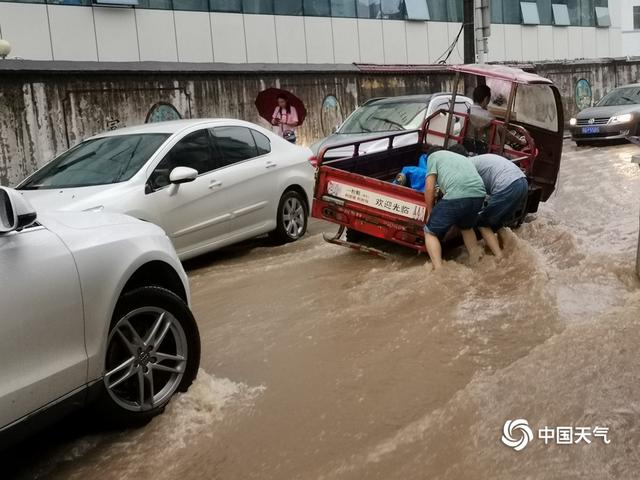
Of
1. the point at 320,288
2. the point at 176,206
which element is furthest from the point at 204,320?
the point at 176,206

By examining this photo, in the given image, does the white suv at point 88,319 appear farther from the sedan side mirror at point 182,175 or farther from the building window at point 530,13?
the building window at point 530,13

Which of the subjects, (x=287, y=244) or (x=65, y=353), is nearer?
(x=65, y=353)

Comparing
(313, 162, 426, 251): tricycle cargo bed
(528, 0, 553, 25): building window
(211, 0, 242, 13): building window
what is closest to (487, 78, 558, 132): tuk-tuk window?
(313, 162, 426, 251): tricycle cargo bed

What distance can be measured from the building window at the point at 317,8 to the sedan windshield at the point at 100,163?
12.8 metres

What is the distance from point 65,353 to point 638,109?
16.8 meters

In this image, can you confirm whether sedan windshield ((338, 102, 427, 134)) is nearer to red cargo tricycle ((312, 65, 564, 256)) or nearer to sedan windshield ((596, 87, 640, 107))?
red cargo tricycle ((312, 65, 564, 256))

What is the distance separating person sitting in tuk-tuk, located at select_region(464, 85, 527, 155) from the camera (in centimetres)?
820

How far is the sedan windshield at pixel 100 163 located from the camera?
22.1ft

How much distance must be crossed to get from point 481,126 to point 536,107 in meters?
0.73

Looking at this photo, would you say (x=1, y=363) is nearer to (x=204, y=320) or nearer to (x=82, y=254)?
(x=82, y=254)

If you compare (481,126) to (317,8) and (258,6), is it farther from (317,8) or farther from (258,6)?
(317,8)

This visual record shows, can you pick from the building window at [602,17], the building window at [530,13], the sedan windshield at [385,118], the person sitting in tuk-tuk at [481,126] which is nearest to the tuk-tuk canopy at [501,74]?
the person sitting in tuk-tuk at [481,126]

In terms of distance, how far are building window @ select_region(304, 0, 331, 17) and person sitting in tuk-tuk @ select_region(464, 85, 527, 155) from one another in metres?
11.7

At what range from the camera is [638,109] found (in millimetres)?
17078
